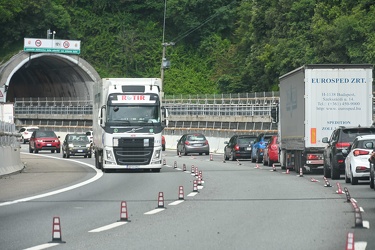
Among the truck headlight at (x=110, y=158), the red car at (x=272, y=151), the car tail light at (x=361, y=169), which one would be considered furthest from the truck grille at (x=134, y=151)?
the car tail light at (x=361, y=169)

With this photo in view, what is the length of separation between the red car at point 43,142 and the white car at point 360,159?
46.3 m

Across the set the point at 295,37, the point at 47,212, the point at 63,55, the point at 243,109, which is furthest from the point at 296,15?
the point at 47,212

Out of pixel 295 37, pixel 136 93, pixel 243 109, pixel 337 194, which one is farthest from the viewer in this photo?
pixel 295 37

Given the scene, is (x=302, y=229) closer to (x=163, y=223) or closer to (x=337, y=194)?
(x=163, y=223)

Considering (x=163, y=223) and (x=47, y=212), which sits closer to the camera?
(x=163, y=223)

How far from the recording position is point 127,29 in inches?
4956

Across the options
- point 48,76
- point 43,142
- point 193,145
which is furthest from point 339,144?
point 48,76

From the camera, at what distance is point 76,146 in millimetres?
65438

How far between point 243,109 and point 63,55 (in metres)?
34.1

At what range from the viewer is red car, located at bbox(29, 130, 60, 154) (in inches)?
2995

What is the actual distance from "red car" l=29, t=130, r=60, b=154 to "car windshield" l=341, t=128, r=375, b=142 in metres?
43.1

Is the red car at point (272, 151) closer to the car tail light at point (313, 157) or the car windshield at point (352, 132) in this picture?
the car tail light at point (313, 157)

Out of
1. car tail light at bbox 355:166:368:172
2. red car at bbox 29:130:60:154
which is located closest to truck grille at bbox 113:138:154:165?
car tail light at bbox 355:166:368:172

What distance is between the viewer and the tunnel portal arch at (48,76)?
105 metres
